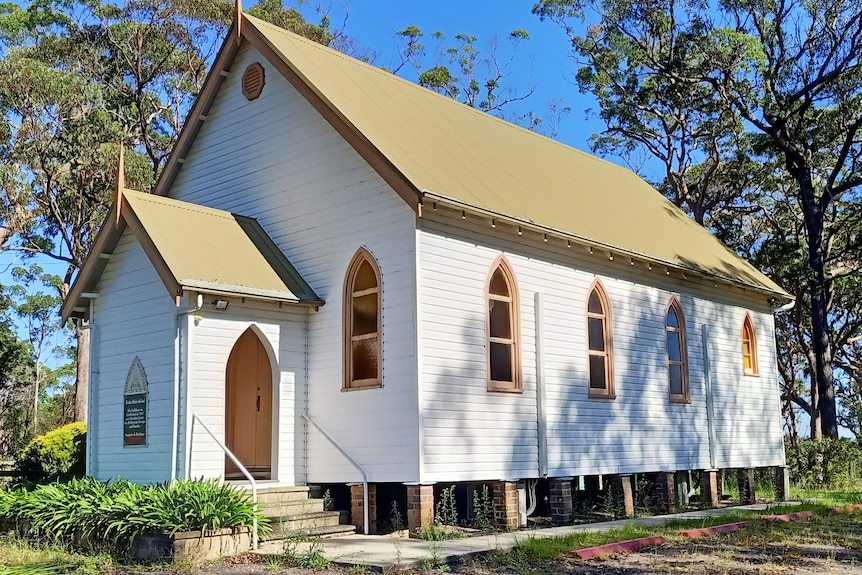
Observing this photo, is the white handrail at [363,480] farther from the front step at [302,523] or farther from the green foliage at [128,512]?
the green foliage at [128,512]

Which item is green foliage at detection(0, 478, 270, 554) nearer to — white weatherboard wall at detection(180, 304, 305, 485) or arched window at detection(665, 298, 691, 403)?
white weatherboard wall at detection(180, 304, 305, 485)

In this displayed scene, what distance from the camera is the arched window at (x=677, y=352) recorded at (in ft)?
67.9

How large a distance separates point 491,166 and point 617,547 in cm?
797

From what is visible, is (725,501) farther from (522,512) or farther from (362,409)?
(362,409)

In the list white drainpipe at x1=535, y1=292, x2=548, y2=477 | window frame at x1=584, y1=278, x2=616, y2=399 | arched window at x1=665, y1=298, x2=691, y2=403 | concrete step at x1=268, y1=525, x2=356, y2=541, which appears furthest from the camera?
arched window at x1=665, y1=298, x2=691, y2=403

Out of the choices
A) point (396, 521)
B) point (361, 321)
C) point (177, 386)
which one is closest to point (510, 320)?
point (361, 321)

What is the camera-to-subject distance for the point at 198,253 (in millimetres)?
15023

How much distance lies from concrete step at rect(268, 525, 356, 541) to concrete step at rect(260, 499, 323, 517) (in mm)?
399

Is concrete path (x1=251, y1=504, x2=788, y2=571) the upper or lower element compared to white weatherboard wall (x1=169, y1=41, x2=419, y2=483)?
lower

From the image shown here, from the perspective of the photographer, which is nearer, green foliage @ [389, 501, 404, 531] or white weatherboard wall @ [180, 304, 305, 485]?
white weatherboard wall @ [180, 304, 305, 485]

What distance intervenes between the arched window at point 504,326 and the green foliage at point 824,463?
15472mm

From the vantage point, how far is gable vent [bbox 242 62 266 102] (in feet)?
58.5

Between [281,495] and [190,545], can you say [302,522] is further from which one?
[190,545]

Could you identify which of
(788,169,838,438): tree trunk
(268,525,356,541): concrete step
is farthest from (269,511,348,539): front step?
(788,169,838,438): tree trunk
